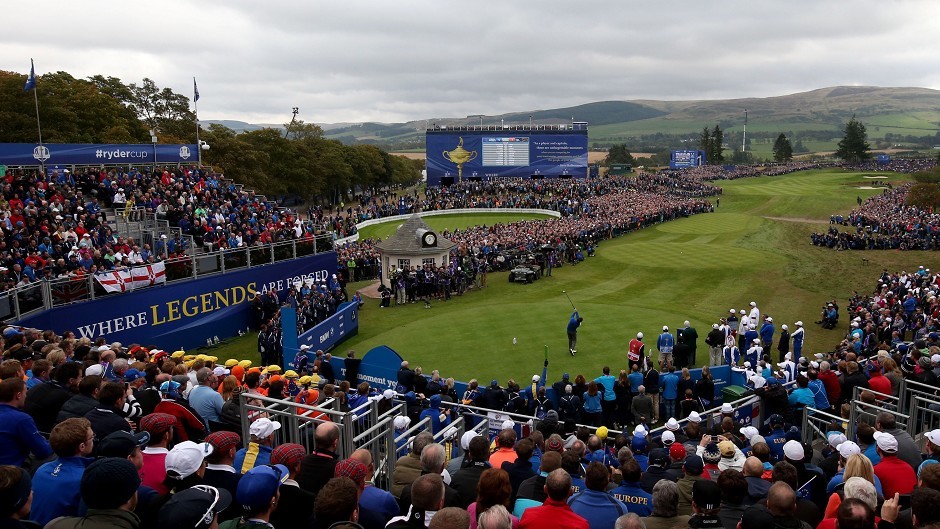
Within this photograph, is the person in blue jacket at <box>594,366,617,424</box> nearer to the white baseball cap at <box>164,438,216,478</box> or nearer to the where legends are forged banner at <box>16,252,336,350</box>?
the white baseball cap at <box>164,438,216,478</box>

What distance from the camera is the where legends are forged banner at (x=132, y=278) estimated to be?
20422 mm

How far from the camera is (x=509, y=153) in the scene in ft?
262

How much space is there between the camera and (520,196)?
233 ft

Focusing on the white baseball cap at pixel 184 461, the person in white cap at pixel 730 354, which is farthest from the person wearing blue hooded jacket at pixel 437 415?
the person in white cap at pixel 730 354

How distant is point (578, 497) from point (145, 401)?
5.48 meters

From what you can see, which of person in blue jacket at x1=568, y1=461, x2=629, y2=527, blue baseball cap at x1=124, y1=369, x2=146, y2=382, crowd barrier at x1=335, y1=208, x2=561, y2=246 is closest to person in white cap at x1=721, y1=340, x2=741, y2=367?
person in blue jacket at x1=568, y1=461, x2=629, y2=527

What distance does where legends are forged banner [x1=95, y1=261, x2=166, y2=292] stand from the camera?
20422mm

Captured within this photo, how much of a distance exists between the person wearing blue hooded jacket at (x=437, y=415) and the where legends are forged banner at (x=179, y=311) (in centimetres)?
1276

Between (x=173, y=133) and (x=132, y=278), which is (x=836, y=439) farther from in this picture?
(x=173, y=133)

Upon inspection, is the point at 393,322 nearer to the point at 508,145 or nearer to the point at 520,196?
the point at 520,196

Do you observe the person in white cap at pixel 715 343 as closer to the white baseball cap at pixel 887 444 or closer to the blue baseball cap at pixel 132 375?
the white baseball cap at pixel 887 444

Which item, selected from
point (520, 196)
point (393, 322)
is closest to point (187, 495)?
point (393, 322)

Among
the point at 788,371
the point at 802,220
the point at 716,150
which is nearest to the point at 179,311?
the point at 788,371

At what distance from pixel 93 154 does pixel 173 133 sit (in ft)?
160
